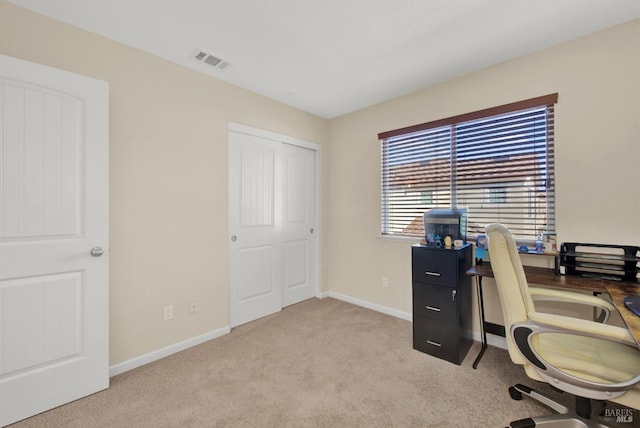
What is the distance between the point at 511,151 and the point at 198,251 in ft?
9.66

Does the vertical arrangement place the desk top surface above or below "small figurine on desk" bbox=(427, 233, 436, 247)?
below

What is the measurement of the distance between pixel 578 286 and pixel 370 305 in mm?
2069

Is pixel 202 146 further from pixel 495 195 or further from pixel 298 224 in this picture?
pixel 495 195

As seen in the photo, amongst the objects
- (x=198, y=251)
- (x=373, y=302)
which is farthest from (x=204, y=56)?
(x=373, y=302)

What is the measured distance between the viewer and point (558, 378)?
4.19 ft

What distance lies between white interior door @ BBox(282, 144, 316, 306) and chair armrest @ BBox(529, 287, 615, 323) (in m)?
2.49

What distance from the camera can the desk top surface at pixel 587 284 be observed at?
4.18ft

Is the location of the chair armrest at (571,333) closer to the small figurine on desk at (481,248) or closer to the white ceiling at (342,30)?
the small figurine on desk at (481,248)

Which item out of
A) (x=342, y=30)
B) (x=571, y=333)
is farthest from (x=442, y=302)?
(x=342, y=30)

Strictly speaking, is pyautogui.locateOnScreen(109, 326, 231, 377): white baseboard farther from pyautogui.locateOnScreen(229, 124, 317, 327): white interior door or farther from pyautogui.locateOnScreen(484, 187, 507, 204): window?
pyautogui.locateOnScreen(484, 187, 507, 204): window

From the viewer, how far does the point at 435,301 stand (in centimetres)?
228

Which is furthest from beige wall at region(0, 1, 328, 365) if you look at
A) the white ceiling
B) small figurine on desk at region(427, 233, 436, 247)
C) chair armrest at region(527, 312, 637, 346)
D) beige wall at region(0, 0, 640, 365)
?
chair armrest at region(527, 312, 637, 346)

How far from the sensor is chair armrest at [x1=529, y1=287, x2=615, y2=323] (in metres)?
1.60

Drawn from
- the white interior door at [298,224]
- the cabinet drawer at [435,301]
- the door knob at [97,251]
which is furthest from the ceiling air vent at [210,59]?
the cabinet drawer at [435,301]
